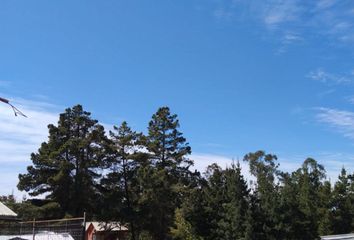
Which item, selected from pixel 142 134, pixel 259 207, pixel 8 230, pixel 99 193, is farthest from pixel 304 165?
pixel 8 230

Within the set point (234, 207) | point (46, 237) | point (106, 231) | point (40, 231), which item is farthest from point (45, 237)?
point (106, 231)

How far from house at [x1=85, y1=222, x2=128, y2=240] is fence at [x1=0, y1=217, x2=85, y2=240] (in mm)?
26130

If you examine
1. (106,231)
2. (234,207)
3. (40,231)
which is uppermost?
(234,207)

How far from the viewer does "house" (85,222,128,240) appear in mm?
49763

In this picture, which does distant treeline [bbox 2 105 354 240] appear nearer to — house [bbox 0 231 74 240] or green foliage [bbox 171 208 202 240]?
green foliage [bbox 171 208 202 240]

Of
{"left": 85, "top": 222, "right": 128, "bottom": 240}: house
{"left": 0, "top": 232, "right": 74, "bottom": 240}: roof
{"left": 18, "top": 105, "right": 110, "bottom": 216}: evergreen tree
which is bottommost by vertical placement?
{"left": 0, "top": 232, "right": 74, "bottom": 240}: roof

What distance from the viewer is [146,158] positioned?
53.8 m

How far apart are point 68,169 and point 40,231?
3150cm

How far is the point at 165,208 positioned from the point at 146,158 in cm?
708

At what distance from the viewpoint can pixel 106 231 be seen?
161ft

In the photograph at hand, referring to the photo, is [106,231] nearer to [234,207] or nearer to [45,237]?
[234,207]

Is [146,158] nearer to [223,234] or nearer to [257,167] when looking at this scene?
[223,234]

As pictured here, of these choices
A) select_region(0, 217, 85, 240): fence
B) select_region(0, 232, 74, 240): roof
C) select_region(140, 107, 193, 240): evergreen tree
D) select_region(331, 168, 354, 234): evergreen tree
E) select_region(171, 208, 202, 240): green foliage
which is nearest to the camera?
select_region(0, 232, 74, 240): roof

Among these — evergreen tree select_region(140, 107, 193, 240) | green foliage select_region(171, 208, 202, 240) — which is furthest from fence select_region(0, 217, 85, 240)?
evergreen tree select_region(140, 107, 193, 240)
